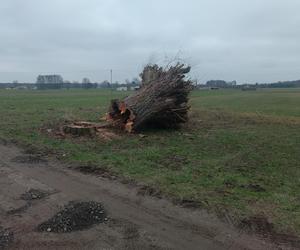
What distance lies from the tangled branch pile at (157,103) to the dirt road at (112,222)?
5839 millimetres

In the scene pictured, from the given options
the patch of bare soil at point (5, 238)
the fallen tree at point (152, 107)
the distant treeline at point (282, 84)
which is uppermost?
the fallen tree at point (152, 107)

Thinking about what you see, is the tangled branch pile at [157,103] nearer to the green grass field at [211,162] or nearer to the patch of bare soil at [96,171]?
the green grass field at [211,162]

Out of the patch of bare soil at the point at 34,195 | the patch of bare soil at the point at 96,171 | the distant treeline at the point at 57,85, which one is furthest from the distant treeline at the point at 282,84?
the patch of bare soil at the point at 34,195

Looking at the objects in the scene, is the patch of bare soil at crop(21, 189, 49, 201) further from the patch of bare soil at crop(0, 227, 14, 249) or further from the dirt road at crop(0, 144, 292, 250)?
the patch of bare soil at crop(0, 227, 14, 249)

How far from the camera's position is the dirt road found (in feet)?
14.3

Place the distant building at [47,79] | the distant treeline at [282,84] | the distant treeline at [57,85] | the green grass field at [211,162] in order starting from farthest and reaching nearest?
the distant treeline at [282,84]
the distant building at [47,79]
the distant treeline at [57,85]
the green grass field at [211,162]

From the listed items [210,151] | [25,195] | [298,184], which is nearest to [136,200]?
[25,195]

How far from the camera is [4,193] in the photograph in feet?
20.2

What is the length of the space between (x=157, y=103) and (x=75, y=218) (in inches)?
323

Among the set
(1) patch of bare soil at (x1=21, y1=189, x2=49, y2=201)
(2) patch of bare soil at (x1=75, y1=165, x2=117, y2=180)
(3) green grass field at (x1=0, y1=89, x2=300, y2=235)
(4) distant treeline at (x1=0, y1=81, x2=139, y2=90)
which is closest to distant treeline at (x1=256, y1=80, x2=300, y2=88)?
(4) distant treeline at (x1=0, y1=81, x2=139, y2=90)

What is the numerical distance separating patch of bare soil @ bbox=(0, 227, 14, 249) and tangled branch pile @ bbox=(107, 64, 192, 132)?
7.79 m

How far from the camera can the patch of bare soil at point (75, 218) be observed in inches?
187

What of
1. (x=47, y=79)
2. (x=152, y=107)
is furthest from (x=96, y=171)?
(x=47, y=79)

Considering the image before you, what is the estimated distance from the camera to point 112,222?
16.2 feet
